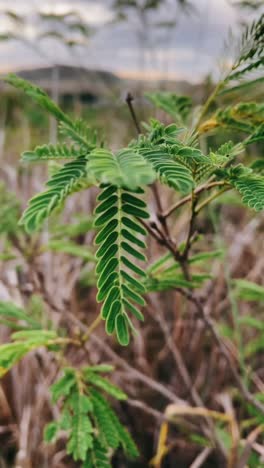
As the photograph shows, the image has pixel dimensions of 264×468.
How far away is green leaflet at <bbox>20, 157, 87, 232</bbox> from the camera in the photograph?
0.45 meters

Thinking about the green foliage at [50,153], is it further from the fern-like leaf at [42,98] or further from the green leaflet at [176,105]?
the green leaflet at [176,105]

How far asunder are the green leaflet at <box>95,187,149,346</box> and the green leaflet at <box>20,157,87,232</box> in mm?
34

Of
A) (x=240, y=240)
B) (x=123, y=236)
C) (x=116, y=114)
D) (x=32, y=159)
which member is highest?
(x=116, y=114)

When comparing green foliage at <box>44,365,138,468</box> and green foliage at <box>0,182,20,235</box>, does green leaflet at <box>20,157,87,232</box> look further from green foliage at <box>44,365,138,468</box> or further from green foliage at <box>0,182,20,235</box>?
green foliage at <box>0,182,20,235</box>

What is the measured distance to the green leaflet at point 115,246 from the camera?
495 millimetres

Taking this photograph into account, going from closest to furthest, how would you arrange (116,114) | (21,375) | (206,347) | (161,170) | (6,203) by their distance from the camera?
(161,170), (6,203), (21,375), (206,347), (116,114)

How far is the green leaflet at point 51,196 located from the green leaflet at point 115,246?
0.03 m

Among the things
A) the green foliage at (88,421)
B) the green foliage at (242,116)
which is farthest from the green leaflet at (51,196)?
the green foliage at (88,421)

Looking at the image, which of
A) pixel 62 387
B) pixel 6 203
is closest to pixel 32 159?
pixel 62 387

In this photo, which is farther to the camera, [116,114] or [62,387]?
[116,114]

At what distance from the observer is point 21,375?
61.4 inches

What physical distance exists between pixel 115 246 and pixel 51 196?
0.08 metres

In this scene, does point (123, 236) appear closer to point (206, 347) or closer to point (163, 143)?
point (163, 143)

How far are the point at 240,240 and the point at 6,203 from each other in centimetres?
91
